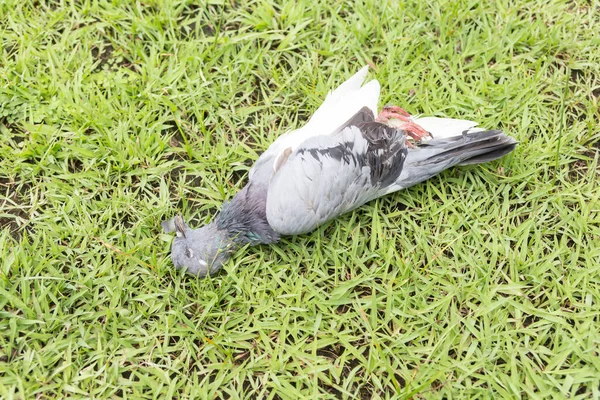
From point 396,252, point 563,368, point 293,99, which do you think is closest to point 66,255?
point 293,99

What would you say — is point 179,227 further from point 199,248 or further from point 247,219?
point 247,219

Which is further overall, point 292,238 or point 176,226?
point 292,238

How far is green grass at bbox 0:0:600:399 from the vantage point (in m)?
3.16

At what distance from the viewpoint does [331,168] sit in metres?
3.08

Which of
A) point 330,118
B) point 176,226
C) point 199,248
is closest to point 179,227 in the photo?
point 176,226

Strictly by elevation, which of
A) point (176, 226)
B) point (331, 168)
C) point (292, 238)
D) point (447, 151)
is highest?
point (331, 168)

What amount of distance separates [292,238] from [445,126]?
128 centimetres

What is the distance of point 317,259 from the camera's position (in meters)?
3.41

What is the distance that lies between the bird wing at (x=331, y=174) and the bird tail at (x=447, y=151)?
0.13 meters

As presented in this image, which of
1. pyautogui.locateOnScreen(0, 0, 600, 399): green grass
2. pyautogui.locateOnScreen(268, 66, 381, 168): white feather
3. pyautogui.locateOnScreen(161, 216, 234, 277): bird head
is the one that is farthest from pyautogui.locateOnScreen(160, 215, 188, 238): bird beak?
pyautogui.locateOnScreen(268, 66, 381, 168): white feather

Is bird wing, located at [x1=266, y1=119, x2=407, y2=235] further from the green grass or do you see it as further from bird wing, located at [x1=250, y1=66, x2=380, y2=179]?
the green grass

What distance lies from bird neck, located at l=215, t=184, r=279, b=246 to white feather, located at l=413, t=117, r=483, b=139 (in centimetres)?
123

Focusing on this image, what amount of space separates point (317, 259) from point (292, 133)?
87 centimetres

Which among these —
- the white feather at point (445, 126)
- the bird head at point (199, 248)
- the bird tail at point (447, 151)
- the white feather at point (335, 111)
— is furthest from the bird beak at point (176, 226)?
the white feather at point (445, 126)
